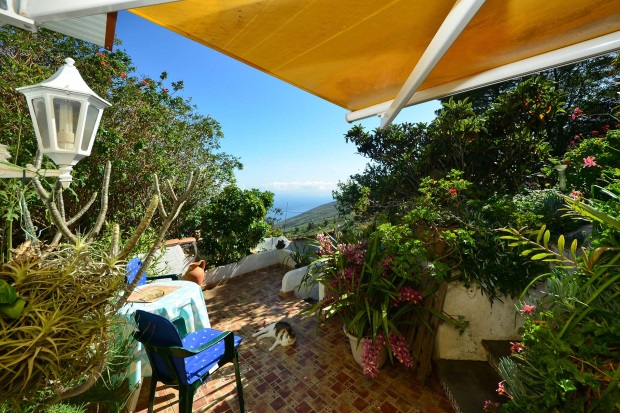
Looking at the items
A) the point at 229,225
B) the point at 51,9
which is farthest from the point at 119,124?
the point at 51,9

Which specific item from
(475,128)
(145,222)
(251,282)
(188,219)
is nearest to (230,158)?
(188,219)

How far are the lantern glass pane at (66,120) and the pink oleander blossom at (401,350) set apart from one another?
3.22 m

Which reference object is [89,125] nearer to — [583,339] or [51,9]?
[51,9]

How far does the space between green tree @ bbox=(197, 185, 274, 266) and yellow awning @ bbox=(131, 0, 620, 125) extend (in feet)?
15.5

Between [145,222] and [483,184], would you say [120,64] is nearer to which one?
[145,222]

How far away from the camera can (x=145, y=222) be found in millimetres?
825

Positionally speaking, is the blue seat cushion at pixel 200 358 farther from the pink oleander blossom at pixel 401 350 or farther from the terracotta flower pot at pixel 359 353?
the pink oleander blossom at pixel 401 350

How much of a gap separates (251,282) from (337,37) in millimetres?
5402

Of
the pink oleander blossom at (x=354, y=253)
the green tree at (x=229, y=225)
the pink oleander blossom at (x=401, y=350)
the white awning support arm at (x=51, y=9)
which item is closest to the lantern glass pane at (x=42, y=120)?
the white awning support arm at (x=51, y=9)

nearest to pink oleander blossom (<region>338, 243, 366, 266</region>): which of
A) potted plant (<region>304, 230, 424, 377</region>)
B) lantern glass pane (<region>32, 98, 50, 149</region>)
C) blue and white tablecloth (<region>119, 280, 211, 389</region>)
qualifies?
potted plant (<region>304, 230, 424, 377</region>)

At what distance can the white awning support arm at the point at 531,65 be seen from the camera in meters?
1.34

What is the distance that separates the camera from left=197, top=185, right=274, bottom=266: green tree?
612 centimetres

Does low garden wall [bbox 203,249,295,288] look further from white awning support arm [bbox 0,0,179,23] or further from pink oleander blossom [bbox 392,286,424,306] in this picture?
white awning support arm [bbox 0,0,179,23]

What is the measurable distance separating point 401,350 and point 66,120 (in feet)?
11.3
